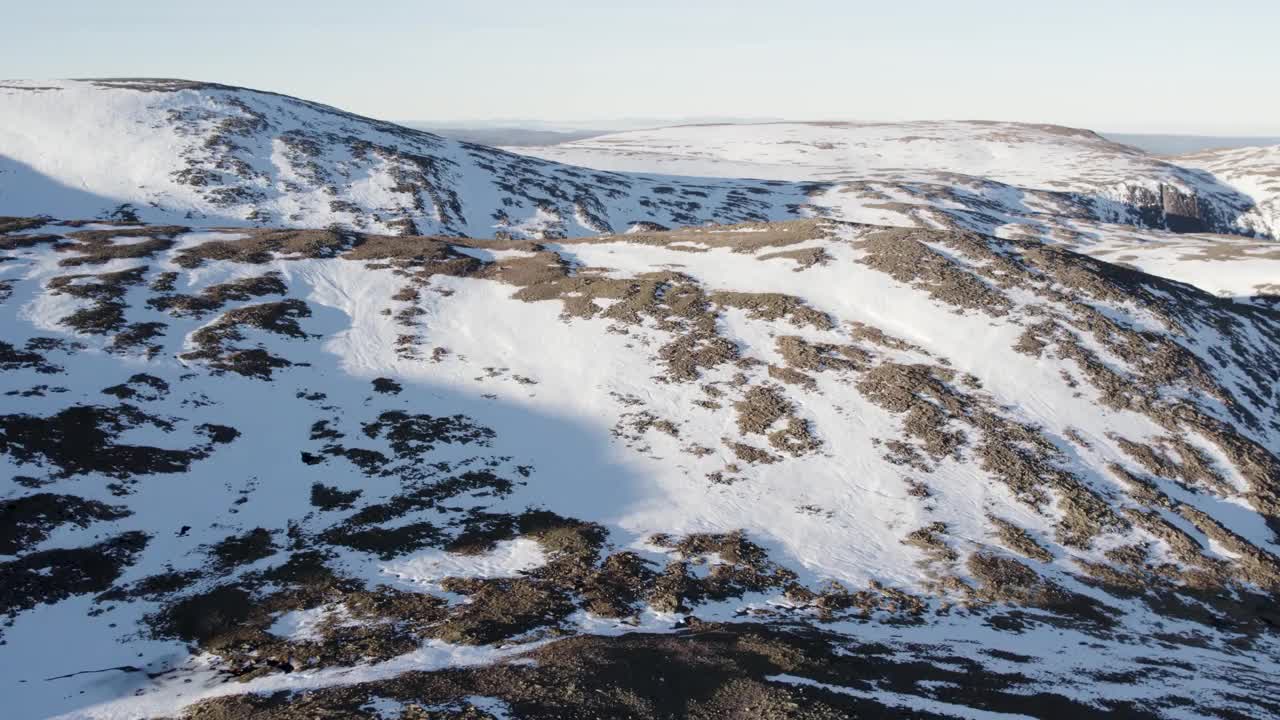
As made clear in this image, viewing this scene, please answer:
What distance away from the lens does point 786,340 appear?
145ft

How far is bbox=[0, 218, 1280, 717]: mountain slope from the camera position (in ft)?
69.5

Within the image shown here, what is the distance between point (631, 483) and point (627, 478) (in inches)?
15.9

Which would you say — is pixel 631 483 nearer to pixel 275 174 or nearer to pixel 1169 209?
pixel 275 174

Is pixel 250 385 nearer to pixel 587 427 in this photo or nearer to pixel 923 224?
pixel 587 427

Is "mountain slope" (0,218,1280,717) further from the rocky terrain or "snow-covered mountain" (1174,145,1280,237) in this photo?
"snow-covered mountain" (1174,145,1280,237)

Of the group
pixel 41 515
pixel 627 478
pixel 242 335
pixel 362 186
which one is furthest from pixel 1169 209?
pixel 41 515

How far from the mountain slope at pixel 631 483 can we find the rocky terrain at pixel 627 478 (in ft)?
0.57

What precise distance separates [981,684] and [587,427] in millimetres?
21308

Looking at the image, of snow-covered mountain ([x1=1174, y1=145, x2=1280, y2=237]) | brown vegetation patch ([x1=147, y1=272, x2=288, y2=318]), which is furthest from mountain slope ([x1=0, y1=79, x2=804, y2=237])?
snow-covered mountain ([x1=1174, y1=145, x2=1280, y2=237])

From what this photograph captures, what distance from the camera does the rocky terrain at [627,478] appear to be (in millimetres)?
21172

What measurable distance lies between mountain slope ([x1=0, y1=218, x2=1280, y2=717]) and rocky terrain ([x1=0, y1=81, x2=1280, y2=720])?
175 millimetres

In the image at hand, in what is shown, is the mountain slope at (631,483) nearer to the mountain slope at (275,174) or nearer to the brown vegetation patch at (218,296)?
the brown vegetation patch at (218,296)

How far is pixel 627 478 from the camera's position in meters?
33.8

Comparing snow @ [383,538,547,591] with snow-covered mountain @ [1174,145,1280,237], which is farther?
snow-covered mountain @ [1174,145,1280,237]
